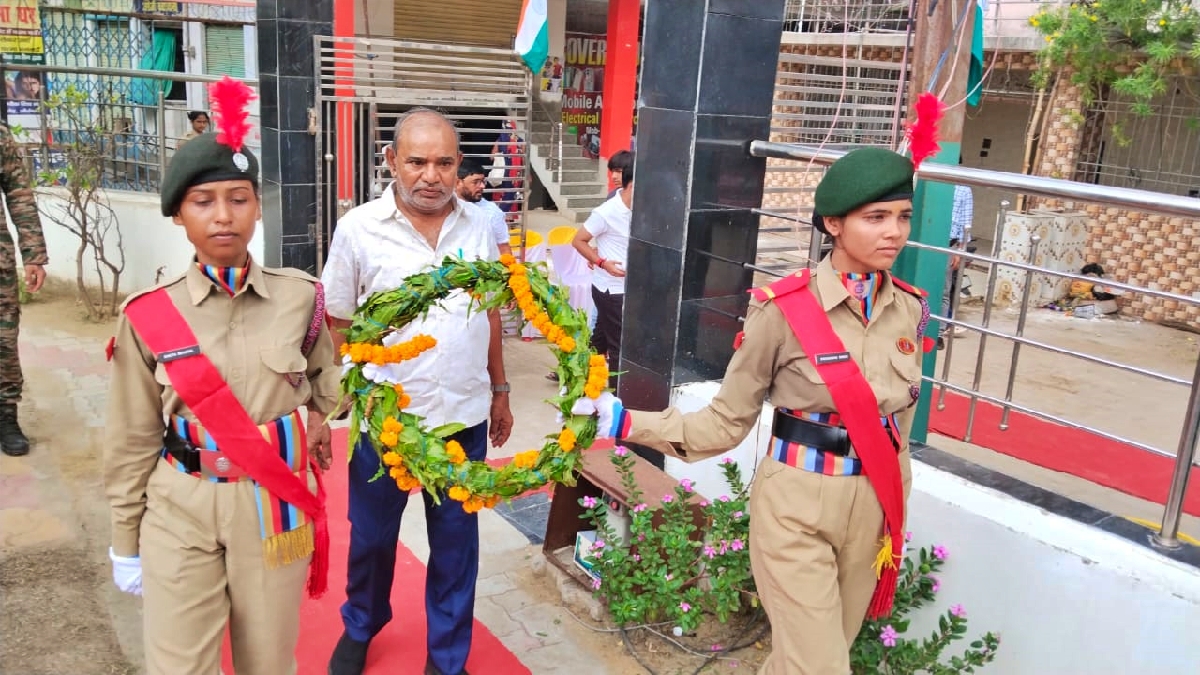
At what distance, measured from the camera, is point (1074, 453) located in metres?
6.69

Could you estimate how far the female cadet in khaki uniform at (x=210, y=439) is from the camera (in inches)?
97.3

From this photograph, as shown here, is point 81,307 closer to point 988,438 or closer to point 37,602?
point 37,602

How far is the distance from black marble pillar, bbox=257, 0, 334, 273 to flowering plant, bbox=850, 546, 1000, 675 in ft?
17.5

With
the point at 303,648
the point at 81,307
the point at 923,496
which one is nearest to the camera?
the point at 923,496

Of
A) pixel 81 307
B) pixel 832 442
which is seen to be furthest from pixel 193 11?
pixel 832 442

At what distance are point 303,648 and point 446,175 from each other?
6.17 ft

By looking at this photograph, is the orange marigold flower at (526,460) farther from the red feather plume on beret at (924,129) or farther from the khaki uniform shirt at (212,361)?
the red feather plume on beret at (924,129)

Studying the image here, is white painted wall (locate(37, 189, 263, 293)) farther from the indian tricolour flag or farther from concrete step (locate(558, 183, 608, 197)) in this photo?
concrete step (locate(558, 183, 608, 197))

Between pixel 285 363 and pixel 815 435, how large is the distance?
1.45 metres

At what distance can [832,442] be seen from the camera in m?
2.68

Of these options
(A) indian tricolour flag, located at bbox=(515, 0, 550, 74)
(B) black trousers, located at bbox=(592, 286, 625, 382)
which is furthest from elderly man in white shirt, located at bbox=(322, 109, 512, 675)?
(A) indian tricolour flag, located at bbox=(515, 0, 550, 74)

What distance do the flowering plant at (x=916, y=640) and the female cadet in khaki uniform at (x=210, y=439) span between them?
1867 mm

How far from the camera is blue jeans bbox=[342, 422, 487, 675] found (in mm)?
3295

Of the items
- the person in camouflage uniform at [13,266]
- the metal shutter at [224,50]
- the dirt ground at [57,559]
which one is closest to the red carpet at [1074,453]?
the dirt ground at [57,559]
